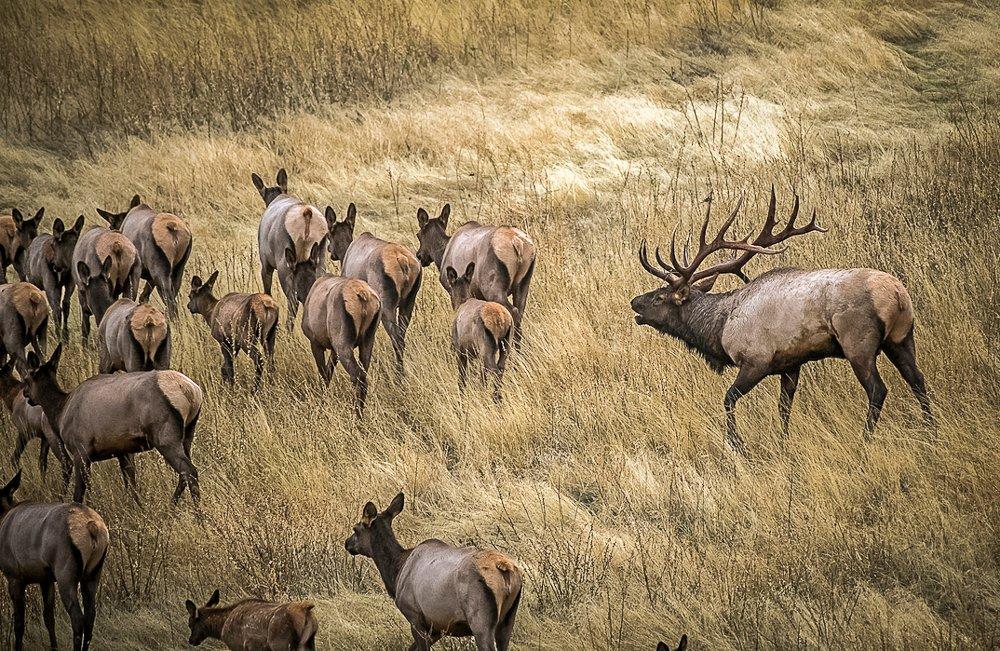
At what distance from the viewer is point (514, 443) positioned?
8125 millimetres

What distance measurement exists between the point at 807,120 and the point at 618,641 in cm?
1106

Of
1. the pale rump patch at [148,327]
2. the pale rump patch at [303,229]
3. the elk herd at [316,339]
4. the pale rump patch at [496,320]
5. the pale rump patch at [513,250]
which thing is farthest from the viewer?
the pale rump patch at [303,229]

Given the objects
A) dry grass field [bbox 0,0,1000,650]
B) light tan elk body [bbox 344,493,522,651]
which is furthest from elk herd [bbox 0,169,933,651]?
dry grass field [bbox 0,0,1000,650]

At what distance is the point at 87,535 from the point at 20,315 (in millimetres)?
4267

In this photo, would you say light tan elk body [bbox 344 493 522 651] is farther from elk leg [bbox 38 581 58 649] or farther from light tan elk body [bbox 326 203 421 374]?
light tan elk body [bbox 326 203 421 374]

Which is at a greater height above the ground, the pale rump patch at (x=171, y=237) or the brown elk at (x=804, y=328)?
the brown elk at (x=804, y=328)

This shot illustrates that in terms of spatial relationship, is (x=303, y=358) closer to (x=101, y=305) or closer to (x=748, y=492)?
(x=101, y=305)

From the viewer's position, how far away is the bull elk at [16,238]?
12.1 meters

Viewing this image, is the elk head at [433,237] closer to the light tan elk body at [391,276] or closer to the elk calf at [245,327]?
the light tan elk body at [391,276]

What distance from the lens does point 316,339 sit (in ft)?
29.1

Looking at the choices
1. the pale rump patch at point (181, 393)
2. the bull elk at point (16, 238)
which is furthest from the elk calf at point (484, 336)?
the bull elk at point (16, 238)

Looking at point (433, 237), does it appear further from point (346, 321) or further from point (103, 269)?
point (103, 269)

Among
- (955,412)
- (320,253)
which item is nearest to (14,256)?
(320,253)

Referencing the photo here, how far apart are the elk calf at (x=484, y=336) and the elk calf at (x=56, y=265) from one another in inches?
165
